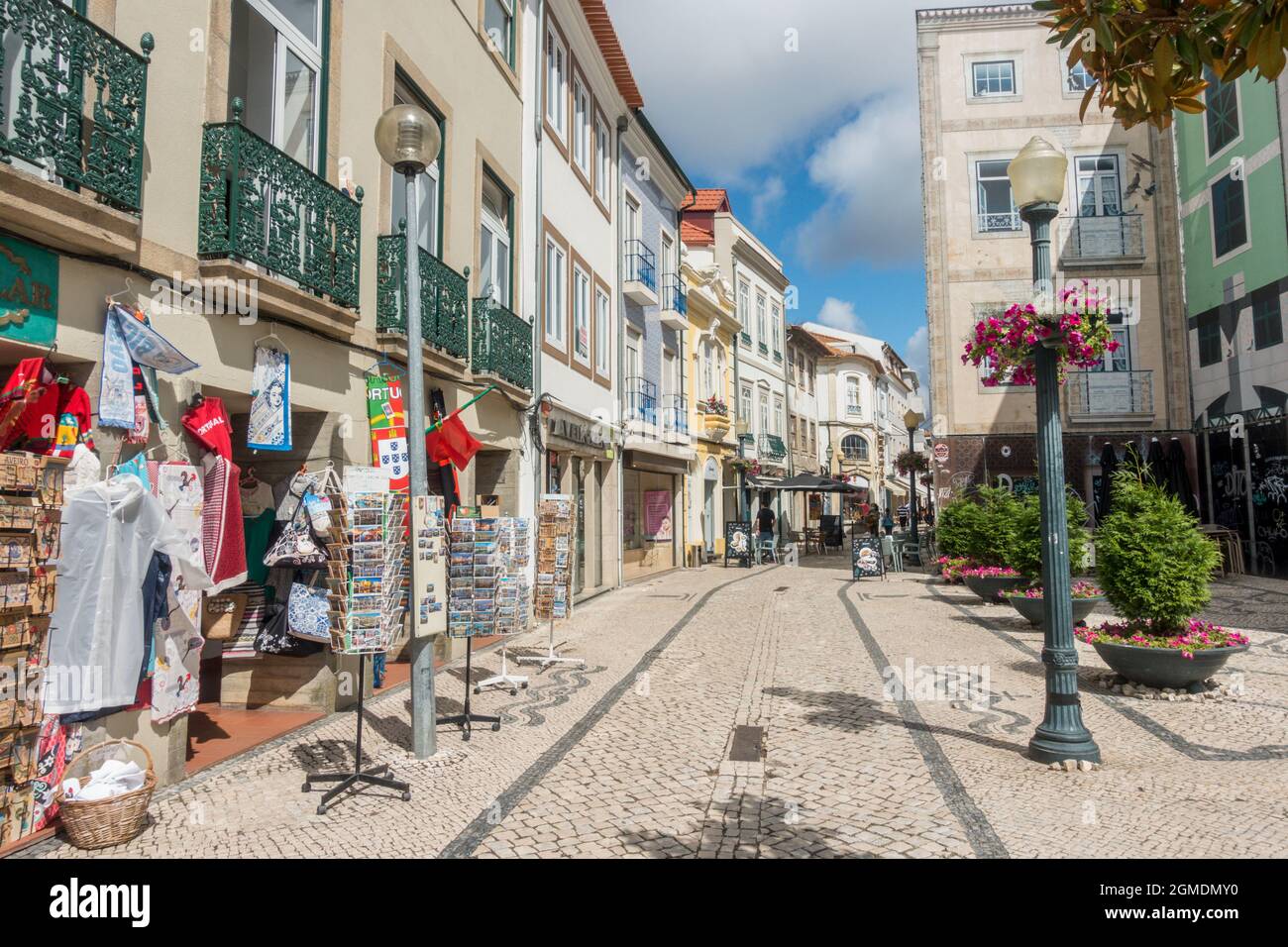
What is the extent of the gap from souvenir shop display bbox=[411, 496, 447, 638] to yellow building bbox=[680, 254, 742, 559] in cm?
1789

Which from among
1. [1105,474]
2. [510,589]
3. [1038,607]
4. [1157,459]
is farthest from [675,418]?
[510,589]

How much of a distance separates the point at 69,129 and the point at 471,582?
155 inches

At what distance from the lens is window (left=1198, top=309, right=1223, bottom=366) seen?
19266mm

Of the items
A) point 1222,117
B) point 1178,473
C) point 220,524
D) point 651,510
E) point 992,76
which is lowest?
point 220,524

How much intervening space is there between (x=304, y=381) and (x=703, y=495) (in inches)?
742

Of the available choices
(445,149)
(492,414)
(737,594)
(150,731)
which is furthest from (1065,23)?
(737,594)

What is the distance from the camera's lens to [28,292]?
14.0 feet

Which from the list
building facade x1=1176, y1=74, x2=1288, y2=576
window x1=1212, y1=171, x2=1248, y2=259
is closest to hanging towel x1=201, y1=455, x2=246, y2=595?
building facade x1=1176, y1=74, x2=1288, y2=576

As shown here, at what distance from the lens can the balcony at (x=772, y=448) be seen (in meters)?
30.8

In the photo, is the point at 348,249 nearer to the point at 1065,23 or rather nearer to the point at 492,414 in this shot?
the point at 492,414

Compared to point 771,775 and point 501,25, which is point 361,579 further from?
point 501,25

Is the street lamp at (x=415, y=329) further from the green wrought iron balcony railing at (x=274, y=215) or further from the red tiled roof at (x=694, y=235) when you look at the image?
the red tiled roof at (x=694, y=235)

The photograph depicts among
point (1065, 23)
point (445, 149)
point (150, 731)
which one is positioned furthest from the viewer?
point (445, 149)

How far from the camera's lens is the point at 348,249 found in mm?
7160
